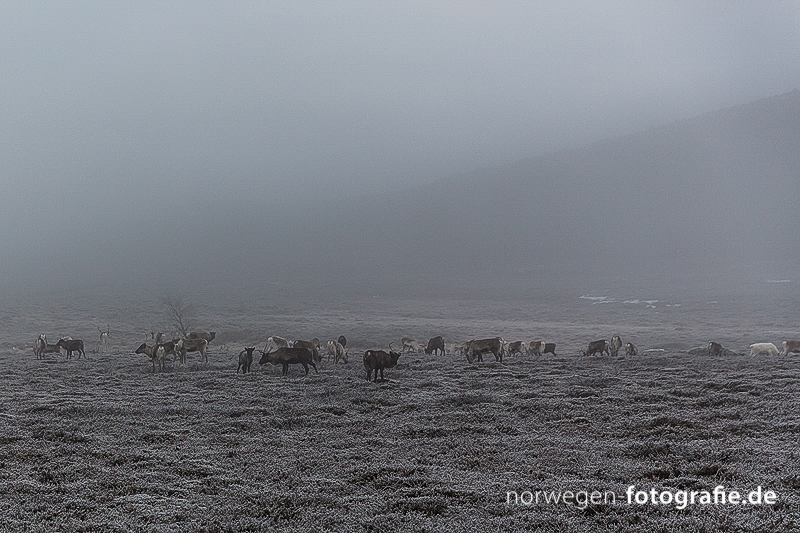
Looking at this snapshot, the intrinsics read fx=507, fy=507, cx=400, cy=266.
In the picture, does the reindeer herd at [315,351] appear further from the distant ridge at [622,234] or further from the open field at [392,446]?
the distant ridge at [622,234]

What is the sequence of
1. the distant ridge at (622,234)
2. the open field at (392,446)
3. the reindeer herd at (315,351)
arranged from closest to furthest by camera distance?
the open field at (392,446)
the reindeer herd at (315,351)
the distant ridge at (622,234)

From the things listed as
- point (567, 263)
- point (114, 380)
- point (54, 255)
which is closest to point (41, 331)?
point (114, 380)

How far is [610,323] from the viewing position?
5716 cm

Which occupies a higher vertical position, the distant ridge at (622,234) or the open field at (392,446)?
the distant ridge at (622,234)

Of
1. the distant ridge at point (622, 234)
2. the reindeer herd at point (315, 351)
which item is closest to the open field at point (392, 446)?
the reindeer herd at point (315, 351)

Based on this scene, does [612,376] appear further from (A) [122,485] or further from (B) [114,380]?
(B) [114,380]

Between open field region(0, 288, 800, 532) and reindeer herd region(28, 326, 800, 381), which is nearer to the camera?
open field region(0, 288, 800, 532)

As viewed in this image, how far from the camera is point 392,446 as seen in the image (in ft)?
36.6

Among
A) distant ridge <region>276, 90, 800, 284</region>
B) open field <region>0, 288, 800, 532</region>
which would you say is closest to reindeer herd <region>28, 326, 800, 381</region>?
open field <region>0, 288, 800, 532</region>

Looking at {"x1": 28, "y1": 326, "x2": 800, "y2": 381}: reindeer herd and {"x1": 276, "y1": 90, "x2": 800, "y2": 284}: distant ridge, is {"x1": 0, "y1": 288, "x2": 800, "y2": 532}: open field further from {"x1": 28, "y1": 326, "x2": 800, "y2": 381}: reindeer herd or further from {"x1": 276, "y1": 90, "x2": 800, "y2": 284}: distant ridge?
{"x1": 276, "y1": 90, "x2": 800, "y2": 284}: distant ridge

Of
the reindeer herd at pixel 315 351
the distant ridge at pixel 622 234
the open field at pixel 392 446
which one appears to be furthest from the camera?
the distant ridge at pixel 622 234

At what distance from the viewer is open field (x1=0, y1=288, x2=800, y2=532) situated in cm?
786

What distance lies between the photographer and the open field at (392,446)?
25.8ft

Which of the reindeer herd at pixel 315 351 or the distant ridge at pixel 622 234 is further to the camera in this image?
the distant ridge at pixel 622 234
